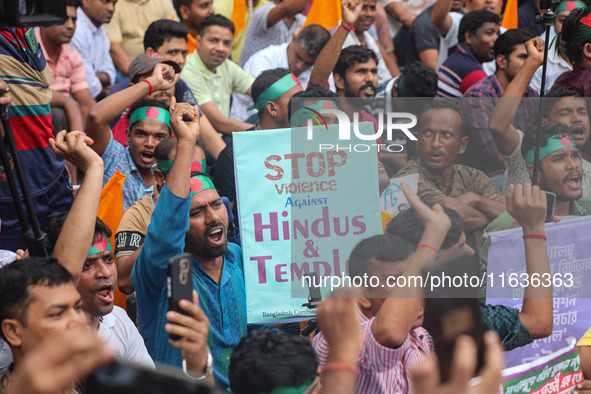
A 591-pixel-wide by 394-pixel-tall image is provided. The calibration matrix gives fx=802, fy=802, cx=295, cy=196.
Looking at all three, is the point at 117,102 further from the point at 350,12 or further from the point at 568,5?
the point at 568,5

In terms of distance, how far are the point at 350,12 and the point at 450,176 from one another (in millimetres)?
2532

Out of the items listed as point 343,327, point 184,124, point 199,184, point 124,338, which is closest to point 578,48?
point 199,184

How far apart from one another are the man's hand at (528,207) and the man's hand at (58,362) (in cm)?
203

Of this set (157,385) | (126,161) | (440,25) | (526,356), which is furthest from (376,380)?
(440,25)

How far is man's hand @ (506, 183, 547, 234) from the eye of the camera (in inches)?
120

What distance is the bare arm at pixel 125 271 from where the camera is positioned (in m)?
3.75

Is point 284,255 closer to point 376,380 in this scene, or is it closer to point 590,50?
point 376,380

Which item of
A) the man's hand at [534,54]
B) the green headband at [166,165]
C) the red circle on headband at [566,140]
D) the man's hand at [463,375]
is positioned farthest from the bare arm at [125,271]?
the man's hand at [463,375]

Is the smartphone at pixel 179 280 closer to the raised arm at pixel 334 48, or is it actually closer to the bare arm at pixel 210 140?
the bare arm at pixel 210 140

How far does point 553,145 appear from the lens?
10.8 feet

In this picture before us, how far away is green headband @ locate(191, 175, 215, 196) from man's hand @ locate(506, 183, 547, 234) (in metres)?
1.36

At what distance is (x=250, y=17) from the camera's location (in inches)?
287

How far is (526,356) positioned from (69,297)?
1.80 metres

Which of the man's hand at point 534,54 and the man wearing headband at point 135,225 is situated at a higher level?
the man's hand at point 534,54
